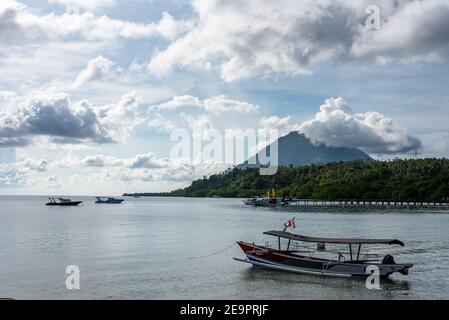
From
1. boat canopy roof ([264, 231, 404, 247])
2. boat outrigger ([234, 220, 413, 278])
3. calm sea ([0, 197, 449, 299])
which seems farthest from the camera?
boat canopy roof ([264, 231, 404, 247])

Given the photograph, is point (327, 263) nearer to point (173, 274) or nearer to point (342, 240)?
point (342, 240)

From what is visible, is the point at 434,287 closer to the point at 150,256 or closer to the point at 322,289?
the point at 322,289

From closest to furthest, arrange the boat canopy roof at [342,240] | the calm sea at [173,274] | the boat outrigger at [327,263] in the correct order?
the calm sea at [173,274] → the boat outrigger at [327,263] → the boat canopy roof at [342,240]

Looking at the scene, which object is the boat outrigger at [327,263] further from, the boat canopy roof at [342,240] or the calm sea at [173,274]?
the calm sea at [173,274]

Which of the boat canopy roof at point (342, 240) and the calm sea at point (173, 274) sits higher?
the boat canopy roof at point (342, 240)

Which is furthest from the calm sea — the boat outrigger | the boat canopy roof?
the boat canopy roof

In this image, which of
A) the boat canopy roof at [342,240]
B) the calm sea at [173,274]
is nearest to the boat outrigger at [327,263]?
the boat canopy roof at [342,240]

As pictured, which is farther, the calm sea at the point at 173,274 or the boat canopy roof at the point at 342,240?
the boat canopy roof at the point at 342,240

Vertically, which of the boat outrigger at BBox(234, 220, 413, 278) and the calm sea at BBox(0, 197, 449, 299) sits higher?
the boat outrigger at BBox(234, 220, 413, 278)

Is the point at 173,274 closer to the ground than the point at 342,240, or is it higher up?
closer to the ground

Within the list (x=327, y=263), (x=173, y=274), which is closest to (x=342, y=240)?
(x=327, y=263)

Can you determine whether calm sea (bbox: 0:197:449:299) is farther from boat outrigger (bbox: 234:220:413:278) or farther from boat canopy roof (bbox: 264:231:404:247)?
boat canopy roof (bbox: 264:231:404:247)
